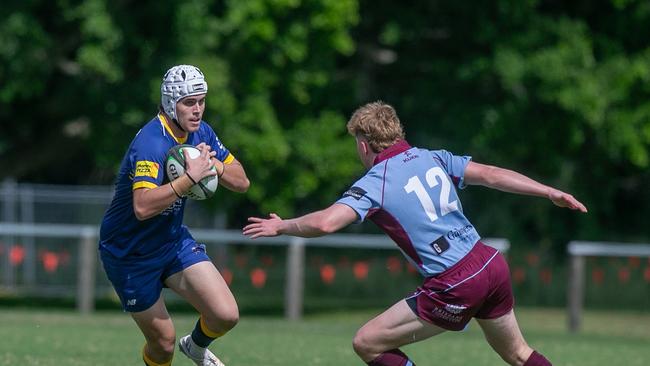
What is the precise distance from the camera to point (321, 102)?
2002cm

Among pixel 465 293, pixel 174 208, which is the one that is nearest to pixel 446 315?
pixel 465 293

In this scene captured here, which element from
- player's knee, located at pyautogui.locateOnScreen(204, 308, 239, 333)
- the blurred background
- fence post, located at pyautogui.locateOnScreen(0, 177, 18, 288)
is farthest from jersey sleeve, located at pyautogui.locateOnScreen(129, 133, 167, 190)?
fence post, located at pyautogui.locateOnScreen(0, 177, 18, 288)

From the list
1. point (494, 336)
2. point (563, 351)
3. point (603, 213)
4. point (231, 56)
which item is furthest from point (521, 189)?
point (603, 213)

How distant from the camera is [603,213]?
25328 mm

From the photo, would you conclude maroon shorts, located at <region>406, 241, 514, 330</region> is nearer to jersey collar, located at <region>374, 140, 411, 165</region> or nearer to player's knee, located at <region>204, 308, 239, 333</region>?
jersey collar, located at <region>374, 140, 411, 165</region>

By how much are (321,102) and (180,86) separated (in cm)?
1270

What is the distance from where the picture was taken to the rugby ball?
7.20 m

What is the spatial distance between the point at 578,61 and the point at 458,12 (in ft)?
8.42

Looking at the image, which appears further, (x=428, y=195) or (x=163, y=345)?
(x=163, y=345)

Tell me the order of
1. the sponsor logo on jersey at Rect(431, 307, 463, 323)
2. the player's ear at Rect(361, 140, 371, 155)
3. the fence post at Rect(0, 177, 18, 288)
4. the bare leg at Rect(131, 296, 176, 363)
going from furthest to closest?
the fence post at Rect(0, 177, 18, 288) < the bare leg at Rect(131, 296, 176, 363) < the player's ear at Rect(361, 140, 371, 155) < the sponsor logo on jersey at Rect(431, 307, 463, 323)

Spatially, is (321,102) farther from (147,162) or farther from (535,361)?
(535,361)

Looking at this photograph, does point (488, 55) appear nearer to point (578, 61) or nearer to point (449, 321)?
point (578, 61)

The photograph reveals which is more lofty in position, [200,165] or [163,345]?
[200,165]

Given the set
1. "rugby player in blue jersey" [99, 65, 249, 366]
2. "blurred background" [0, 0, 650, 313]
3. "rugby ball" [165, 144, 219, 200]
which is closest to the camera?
"rugby ball" [165, 144, 219, 200]
